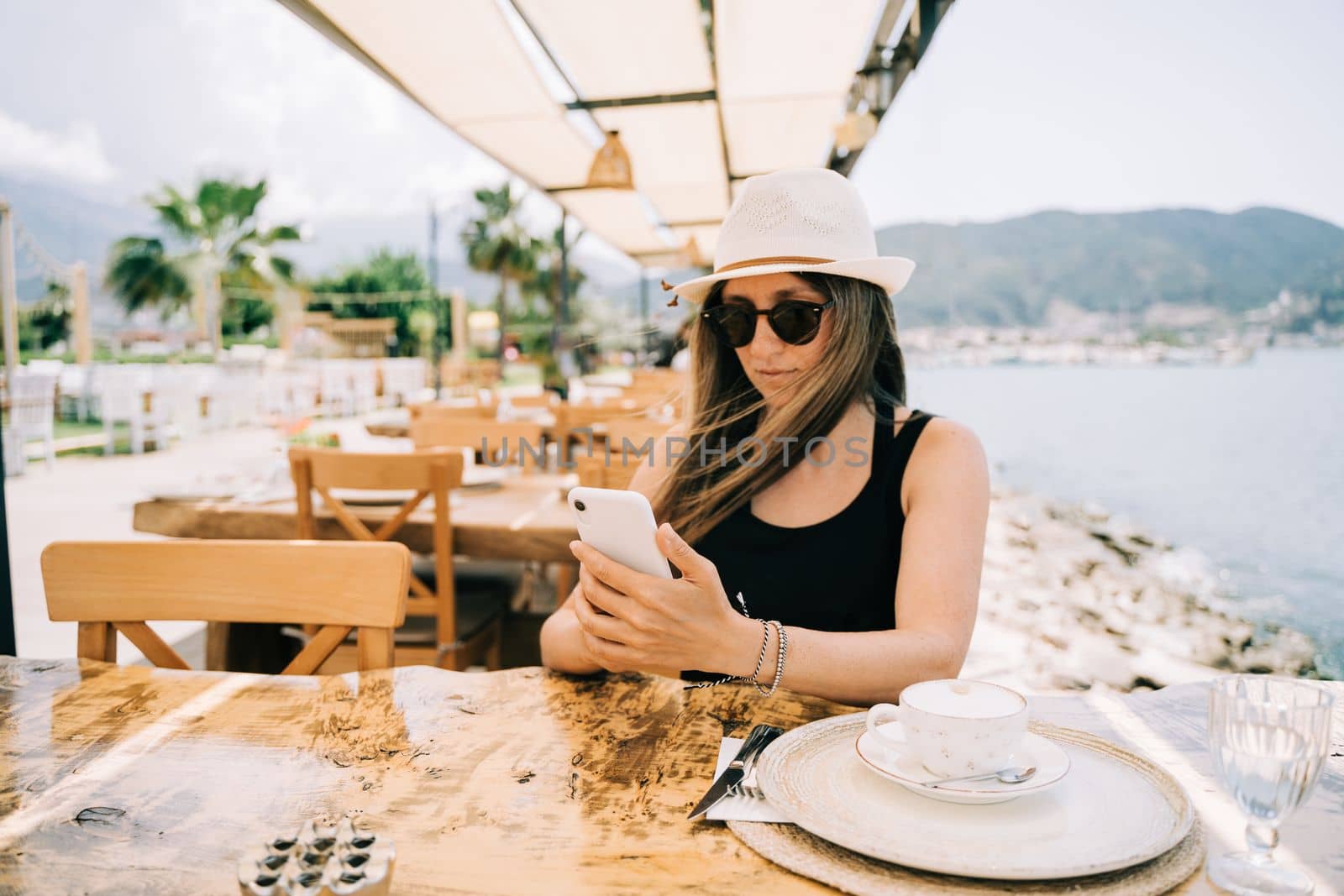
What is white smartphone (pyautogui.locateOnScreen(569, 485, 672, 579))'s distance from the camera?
90cm

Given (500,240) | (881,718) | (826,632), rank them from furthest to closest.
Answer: (500,240) < (826,632) < (881,718)

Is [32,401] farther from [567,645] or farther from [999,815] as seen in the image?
[999,815]

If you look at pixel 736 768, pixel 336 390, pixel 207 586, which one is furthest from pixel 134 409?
pixel 736 768

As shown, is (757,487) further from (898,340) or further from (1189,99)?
(1189,99)

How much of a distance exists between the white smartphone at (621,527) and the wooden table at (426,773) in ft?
0.67

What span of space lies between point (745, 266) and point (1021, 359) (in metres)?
8.43

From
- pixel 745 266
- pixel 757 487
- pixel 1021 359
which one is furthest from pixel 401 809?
pixel 1021 359

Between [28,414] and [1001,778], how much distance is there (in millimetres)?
9543

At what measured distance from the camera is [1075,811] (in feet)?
2.44

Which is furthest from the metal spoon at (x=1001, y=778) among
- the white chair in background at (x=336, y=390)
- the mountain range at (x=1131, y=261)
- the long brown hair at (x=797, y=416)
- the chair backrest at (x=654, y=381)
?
the white chair in background at (x=336, y=390)

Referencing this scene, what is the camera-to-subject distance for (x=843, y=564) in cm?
140

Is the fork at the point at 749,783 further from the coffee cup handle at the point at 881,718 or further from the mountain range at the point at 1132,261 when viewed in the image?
the mountain range at the point at 1132,261

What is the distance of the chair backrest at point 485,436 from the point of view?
371 cm

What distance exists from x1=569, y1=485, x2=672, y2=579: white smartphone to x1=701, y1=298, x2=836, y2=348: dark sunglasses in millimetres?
669
